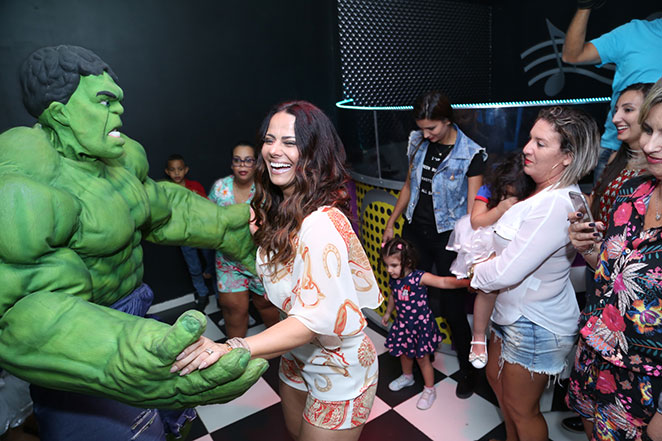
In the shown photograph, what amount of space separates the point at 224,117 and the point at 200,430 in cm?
242

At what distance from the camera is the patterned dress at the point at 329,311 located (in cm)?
111

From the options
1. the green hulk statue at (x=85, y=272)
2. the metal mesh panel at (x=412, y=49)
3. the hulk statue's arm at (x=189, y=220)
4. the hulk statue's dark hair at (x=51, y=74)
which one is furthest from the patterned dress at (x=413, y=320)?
the metal mesh panel at (x=412, y=49)

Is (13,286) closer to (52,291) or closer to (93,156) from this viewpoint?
(52,291)

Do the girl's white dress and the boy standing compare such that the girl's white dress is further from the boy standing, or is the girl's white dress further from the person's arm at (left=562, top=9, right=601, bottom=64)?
the boy standing

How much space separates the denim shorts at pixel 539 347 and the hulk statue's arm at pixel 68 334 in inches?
40.0

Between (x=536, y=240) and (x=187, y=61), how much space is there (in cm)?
299


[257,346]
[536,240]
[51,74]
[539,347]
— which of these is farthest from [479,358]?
[51,74]

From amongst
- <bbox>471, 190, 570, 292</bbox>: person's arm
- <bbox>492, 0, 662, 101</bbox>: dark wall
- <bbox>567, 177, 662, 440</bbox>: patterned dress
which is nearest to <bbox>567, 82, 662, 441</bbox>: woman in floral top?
<bbox>567, 177, 662, 440</bbox>: patterned dress

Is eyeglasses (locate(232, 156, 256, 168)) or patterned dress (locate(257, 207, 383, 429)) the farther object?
eyeglasses (locate(232, 156, 256, 168))

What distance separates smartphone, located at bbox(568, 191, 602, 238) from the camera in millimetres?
1337

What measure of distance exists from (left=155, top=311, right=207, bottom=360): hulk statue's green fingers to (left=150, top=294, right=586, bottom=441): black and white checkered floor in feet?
5.03

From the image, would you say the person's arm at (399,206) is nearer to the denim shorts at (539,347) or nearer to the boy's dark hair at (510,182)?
the boy's dark hair at (510,182)

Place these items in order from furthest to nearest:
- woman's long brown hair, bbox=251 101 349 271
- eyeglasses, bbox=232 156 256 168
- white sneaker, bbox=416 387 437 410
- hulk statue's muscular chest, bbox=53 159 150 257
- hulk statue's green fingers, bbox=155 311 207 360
Answer: 1. eyeglasses, bbox=232 156 256 168
2. white sneaker, bbox=416 387 437 410
3. woman's long brown hair, bbox=251 101 349 271
4. hulk statue's muscular chest, bbox=53 159 150 257
5. hulk statue's green fingers, bbox=155 311 207 360

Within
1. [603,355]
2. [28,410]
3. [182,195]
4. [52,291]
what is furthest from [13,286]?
[603,355]
